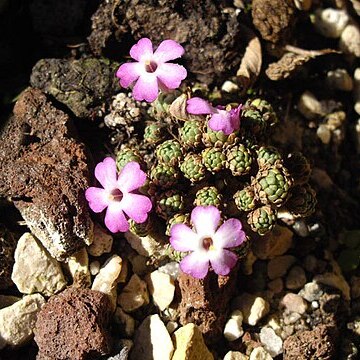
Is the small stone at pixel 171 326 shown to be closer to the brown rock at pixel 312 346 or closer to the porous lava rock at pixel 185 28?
the brown rock at pixel 312 346

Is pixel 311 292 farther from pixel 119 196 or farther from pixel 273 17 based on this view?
pixel 273 17

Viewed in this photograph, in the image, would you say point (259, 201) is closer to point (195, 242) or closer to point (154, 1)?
point (195, 242)

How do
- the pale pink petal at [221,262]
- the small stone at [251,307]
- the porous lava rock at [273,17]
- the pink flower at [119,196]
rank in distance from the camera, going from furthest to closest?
1. the porous lava rock at [273,17]
2. the small stone at [251,307]
3. the pink flower at [119,196]
4. the pale pink petal at [221,262]

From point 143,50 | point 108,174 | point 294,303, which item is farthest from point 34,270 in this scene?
point 294,303

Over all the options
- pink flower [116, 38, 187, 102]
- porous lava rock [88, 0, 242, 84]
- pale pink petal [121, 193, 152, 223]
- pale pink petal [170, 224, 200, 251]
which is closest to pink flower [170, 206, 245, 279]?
pale pink petal [170, 224, 200, 251]

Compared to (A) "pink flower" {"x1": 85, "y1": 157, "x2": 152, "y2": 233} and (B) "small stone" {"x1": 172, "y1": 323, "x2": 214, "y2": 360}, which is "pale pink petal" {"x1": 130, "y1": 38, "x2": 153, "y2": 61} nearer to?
(A) "pink flower" {"x1": 85, "y1": 157, "x2": 152, "y2": 233}

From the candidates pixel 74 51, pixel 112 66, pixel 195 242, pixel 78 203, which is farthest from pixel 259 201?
pixel 74 51

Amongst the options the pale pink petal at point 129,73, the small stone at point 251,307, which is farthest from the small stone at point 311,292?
the pale pink petal at point 129,73
